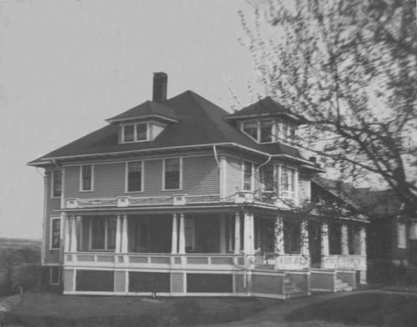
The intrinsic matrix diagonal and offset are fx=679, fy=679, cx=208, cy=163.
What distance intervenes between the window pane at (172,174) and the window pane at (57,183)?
8210mm

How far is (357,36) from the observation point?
32.9ft

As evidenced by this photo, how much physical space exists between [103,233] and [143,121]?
20.5 feet

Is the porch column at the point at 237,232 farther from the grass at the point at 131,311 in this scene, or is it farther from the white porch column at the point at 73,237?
the white porch column at the point at 73,237

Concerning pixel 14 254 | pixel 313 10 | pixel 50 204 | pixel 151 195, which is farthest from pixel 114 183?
pixel 313 10

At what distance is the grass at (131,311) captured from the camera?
2206 cm

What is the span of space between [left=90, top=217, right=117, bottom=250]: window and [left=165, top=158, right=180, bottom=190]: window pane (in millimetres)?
4128

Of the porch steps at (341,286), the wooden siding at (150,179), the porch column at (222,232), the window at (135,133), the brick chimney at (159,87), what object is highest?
the brick chimney at (159,87)

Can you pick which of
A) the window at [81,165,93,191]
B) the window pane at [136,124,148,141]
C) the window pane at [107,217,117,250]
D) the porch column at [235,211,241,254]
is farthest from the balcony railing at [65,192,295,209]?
the window pane at [136,124,148,141]

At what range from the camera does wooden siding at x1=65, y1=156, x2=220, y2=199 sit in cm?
3086

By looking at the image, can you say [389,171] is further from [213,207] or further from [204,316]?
[213,207]

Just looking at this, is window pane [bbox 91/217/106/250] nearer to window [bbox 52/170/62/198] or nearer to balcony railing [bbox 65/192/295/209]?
balcony railing [bbox 65/192/295/209]

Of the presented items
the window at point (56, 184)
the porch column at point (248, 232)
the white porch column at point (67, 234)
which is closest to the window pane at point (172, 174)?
the porch column at point (248, 232)

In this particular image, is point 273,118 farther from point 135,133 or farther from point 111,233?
point 111,233

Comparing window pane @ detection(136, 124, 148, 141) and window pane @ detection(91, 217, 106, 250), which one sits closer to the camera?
window pane @ detection(136, 124, 148, 141)
